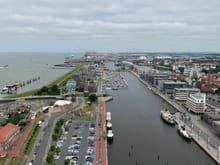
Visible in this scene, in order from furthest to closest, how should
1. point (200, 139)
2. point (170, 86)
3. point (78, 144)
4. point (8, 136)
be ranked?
1. point (170, 86)
2. point (200, 139)
3. point (78, 144)
4. point (8, 136)

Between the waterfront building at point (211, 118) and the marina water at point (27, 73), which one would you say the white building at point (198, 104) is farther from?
the marina water at point (27, 73)

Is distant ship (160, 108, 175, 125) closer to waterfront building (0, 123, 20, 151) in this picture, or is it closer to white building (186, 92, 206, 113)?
white building (186, 92, 206, 113)

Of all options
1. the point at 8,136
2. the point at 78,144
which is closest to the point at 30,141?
the point at 8,136

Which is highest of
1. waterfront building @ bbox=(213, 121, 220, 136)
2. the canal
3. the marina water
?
waterfront building @ bbox=(213, 121, 220, 136)

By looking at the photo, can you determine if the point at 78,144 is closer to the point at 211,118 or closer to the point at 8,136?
the point at 8,136

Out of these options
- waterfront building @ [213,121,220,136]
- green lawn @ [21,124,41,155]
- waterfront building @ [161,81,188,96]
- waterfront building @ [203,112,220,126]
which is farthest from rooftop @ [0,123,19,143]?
waterfront building @ [161,81,188,96]

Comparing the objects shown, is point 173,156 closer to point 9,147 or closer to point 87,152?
point 87,152

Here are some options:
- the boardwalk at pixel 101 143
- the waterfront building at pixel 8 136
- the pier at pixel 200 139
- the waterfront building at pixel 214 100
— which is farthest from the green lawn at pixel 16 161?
the waterfront building at pixel 214 100
